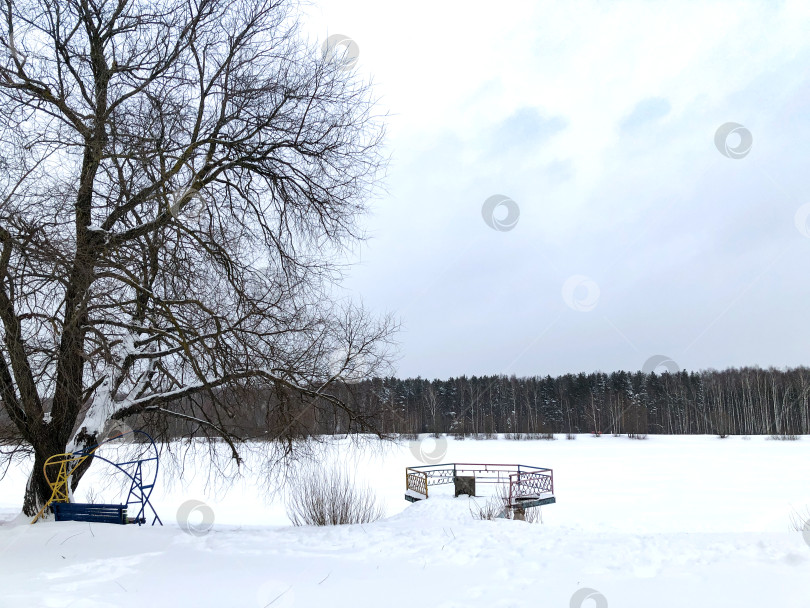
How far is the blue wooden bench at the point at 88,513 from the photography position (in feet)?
29.5

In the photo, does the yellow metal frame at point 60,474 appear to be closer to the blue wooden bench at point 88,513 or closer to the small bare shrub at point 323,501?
the blue wooden bench at point 88,513

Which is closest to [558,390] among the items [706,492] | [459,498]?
[706,492]

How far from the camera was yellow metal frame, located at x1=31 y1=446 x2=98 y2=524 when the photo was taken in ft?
29.5

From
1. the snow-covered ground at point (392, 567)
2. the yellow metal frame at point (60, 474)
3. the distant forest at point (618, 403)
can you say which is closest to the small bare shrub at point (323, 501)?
the snow-covered ground at point (392, 567)

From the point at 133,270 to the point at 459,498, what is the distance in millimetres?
15023

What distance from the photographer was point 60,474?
9.09 metres

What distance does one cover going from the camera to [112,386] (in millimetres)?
8945

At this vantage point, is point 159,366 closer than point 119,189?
No

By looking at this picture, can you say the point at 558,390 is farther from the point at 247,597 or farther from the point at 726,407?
the point at 247,597

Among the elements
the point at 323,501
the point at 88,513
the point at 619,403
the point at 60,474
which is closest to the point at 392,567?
the point at 323,501

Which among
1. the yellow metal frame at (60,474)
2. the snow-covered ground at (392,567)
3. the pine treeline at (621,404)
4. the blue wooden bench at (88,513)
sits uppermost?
the pine treeline at (621,404)

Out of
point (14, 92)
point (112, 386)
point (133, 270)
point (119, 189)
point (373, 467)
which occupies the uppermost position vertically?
point (14, 92)

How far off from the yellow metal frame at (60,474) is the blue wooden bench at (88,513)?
0.20 meters

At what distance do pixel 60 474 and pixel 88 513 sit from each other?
0.75 metres
